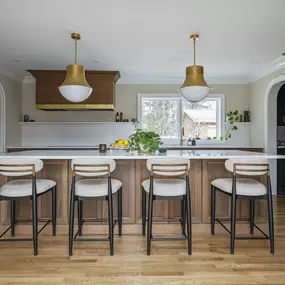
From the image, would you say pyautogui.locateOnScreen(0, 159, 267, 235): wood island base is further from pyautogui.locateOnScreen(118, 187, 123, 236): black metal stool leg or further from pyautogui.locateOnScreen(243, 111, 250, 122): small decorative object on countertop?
pyautogui.locateOnScreen(243, 111, 250, 122): small decorative object on countertop

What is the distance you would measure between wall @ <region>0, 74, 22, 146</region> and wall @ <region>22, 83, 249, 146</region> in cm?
20

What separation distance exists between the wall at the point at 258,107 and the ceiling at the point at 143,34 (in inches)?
11.4

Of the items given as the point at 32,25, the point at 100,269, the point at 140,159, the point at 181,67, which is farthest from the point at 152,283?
the point at 181,67

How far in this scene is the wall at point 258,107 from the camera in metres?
5.39

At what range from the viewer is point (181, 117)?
6250 millimetres

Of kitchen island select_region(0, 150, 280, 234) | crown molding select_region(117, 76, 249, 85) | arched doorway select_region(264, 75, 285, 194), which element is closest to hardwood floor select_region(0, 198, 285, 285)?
kitchen island select_region(0, 150, 280, 234)

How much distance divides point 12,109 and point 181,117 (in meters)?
3.63

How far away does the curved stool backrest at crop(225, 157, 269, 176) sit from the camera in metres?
2.61

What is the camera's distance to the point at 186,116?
6309 millimetres

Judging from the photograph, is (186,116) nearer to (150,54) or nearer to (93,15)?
(150,54)

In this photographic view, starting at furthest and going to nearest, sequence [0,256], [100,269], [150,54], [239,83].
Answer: [239,83] → [150,54] → [0,256] → [100,269]

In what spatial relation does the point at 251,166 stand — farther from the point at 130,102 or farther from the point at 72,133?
the point at 72,133

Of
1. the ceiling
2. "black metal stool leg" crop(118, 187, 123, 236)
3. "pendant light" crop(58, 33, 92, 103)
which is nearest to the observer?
the ceiling

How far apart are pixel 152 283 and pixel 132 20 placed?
2.63 m
